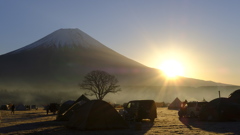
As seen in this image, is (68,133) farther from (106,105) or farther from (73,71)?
(73,71)

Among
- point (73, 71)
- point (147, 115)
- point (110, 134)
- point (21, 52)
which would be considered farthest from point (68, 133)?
point (21, 52)

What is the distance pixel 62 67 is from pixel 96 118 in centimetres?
14335

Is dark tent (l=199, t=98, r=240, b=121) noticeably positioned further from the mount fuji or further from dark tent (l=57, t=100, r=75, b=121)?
the mount fuji

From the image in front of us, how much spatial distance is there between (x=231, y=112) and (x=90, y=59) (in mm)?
152649

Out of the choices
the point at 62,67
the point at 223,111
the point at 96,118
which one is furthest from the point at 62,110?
the point at 62,67

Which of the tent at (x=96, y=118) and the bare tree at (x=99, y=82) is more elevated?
the bare tree at (x=99, y=82)

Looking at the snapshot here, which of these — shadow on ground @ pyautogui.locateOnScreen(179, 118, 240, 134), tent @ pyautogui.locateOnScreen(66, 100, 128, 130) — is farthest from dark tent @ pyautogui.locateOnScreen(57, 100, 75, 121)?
shadow on ground @ pyautogui.locateOnScreen(179, 118, 240, 134)

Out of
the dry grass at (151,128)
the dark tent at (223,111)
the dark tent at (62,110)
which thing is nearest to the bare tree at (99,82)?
the dark tent at (62,110)

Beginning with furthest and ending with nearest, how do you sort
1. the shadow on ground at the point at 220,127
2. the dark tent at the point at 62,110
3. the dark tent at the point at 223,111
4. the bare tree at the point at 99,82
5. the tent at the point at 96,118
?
the bare tree at the point at 99,82 < the dark tent at the point at 62,110 < the dark tent at the point at 223,111 < the tent at the point at 96,118 < the shadow on ground at the point at 220,127

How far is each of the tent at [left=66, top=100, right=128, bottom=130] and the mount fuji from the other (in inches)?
4588

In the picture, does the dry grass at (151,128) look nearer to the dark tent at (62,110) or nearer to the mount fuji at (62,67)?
the dark tent at (62,110)

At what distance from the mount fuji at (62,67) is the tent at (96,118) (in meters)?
117

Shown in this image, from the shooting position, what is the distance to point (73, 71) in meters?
156

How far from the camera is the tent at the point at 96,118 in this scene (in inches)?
677
